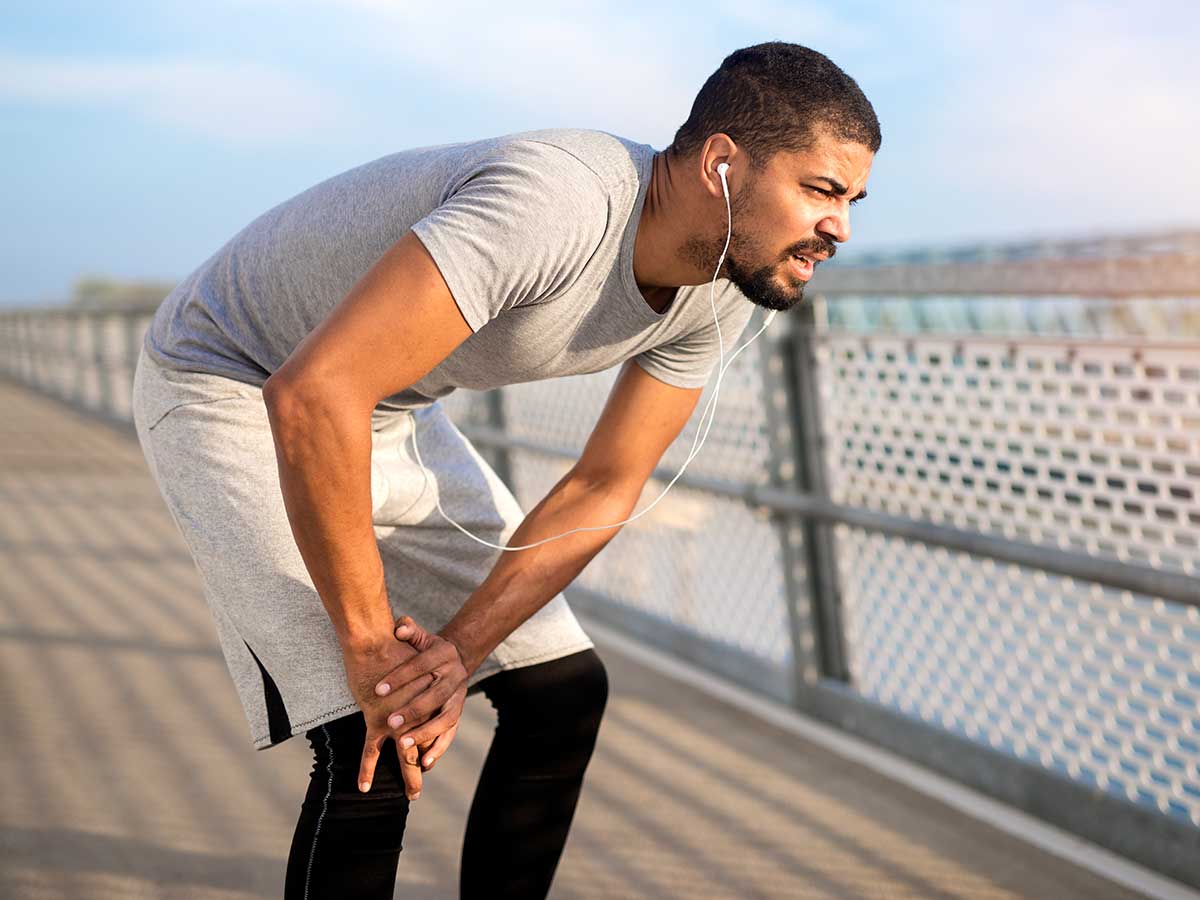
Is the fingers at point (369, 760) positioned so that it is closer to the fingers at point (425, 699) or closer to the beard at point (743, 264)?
the fingers at point (425, 699)

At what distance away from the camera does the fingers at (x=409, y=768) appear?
6.25ft

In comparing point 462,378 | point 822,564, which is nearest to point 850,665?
point 822,564

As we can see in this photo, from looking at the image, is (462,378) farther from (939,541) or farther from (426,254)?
(939,541)

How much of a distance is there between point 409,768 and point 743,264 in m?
0.90

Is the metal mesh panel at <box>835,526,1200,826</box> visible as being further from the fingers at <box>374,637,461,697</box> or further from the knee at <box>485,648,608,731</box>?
the fingers at <box>374,637,461,697</box>

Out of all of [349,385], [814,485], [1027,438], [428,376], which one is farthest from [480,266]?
[814,485]

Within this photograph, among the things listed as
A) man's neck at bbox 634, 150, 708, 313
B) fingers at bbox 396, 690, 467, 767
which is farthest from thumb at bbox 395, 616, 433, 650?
man's neck at bbox 634, 150, 708, 313

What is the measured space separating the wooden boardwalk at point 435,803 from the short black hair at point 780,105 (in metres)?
1.72

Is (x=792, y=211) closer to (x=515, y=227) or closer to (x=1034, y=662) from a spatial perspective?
(x=515, y=227)

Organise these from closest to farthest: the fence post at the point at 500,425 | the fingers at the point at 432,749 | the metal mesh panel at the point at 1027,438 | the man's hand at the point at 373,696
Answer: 1. the man's hand at the point at 373,696
2. the fingers at the point at 432,749
3. the metal mesh panel at the point at 1027,438
4. the fence post at the point at 500,425

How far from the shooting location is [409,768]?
1.92m

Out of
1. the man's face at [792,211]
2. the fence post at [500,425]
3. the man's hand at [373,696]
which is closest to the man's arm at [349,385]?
the man's hand at [373,696]

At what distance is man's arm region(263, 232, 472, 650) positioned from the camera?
5.51 feet

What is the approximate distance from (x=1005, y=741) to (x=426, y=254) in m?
2.32
